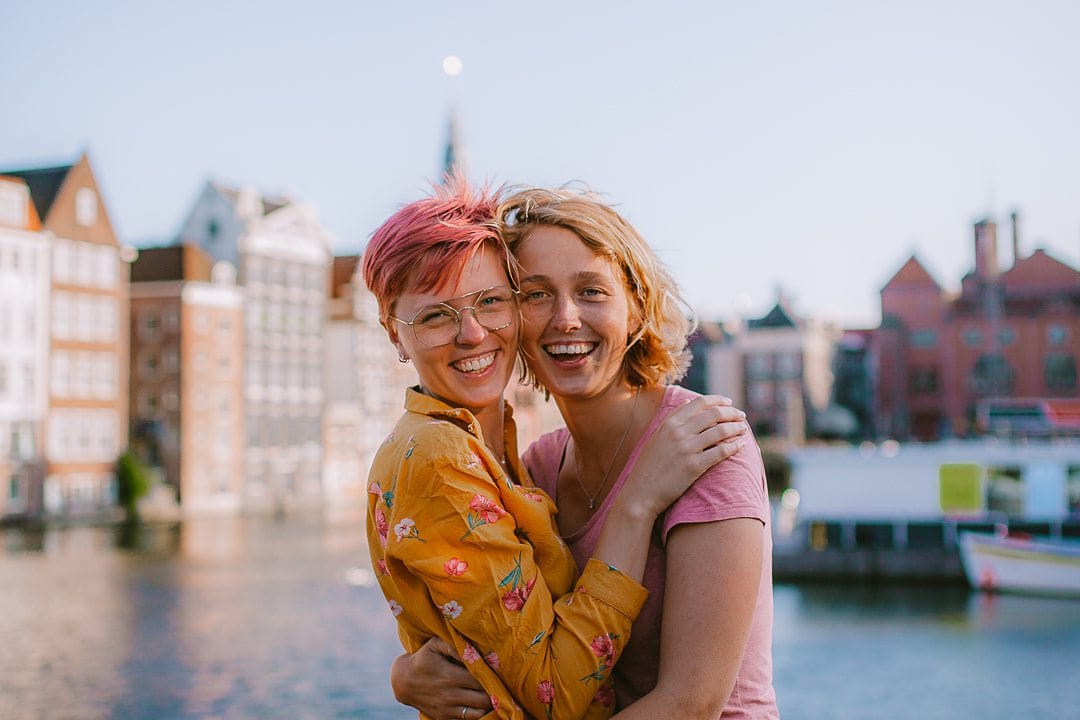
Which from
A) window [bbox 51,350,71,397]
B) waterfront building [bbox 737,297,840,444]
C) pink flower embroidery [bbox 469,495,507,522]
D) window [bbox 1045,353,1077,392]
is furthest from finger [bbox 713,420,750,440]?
waterfront building [bbox 737,297,840,444]

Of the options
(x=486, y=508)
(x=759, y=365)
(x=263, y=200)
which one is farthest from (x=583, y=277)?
(x=759, y=365)

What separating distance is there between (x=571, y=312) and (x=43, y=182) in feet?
132

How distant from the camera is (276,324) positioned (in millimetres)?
45562

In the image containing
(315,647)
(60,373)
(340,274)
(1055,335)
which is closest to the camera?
(315,647)

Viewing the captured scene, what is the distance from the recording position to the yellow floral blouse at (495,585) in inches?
76.7

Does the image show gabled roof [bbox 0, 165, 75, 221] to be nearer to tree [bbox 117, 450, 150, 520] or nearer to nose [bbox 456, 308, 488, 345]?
tree [bbox 117, 450, 150, 520]

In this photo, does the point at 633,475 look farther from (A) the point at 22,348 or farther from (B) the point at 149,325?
(B) the point at 149,325

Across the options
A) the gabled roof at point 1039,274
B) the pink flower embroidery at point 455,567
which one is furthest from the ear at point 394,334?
the gabled roof at point 1039,274

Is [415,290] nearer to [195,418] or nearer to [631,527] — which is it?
[631,527]

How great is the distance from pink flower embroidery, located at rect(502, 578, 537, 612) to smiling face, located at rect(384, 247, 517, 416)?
41 centimetres

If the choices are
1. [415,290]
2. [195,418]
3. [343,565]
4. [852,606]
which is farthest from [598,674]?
[195,418]

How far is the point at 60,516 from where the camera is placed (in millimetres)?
36812

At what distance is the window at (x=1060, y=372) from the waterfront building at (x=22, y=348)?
119ft

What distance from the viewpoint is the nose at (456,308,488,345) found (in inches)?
85.7
